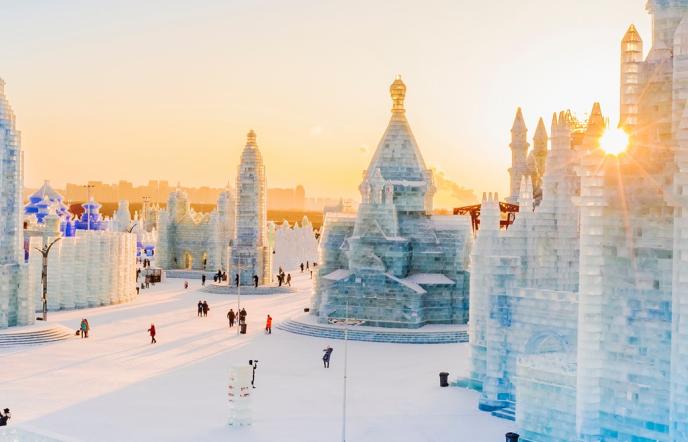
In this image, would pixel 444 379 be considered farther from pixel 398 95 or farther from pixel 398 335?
pixel 398 95

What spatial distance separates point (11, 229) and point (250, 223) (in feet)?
74.7

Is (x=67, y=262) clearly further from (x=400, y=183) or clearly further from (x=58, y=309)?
(x=400, y=183)

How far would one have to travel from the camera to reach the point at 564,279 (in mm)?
23984

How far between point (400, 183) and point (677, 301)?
26.3 metres

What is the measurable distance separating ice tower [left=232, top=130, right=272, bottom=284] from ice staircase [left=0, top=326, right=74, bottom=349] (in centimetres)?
2286

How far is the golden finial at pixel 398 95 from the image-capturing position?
4225 cm

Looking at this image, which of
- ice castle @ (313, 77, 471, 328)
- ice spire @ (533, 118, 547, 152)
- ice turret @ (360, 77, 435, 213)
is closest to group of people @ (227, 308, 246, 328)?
ice castle @ (313, 77, 471, 328)

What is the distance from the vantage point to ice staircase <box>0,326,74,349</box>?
3325 cm

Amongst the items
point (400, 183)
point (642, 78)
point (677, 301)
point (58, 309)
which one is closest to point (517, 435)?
point (677, 301)

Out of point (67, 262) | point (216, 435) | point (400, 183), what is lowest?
point (216, 435)

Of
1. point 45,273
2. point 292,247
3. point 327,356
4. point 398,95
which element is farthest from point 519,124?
point 292,247

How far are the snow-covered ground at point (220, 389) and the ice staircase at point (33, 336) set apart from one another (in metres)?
0.98

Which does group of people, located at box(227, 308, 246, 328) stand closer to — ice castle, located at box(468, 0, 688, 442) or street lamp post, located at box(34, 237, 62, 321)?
street lamp post, located at box(34, 237, 62, 321)

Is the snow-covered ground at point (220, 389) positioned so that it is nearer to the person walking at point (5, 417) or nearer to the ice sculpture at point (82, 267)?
the person walking at point (5, 417)
